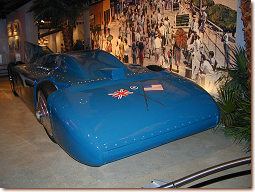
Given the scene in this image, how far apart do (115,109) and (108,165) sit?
668 millimetres

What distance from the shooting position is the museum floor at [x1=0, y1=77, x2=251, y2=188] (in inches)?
87.7

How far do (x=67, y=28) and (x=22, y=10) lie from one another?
3497mm

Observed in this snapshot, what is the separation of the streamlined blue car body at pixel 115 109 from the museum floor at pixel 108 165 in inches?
11.6

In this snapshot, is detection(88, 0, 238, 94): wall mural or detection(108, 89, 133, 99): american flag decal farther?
detection(88, 0, 238, 94): wall mural

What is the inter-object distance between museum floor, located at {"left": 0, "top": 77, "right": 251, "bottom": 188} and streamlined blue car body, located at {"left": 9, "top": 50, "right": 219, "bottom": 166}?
0.30 metres

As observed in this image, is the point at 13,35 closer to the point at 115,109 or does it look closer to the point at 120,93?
the point at 120,93

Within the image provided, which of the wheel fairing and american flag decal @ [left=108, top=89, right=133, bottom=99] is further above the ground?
american flag decal @ [left=108, top=89, right=133, bottom=99]

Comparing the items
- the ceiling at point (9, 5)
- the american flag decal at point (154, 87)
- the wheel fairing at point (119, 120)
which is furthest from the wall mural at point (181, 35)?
the ceiling at point (9, 5)

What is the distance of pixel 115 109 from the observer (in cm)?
232

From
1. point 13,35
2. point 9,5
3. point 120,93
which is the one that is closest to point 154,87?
point 120,93

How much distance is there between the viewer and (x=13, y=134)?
11.4ft

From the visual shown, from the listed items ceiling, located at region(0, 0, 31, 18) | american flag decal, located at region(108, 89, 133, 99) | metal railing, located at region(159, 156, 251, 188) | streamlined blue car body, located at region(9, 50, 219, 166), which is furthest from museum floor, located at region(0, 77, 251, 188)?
ceiling, located at region(0, 0, 31, 18)

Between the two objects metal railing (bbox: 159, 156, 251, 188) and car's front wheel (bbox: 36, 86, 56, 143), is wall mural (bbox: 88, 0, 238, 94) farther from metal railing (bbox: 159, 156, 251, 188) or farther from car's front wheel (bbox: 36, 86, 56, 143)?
metal railing (bbox: 159, 156, 251, 188)

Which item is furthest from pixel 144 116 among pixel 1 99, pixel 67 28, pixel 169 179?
pixel 67 28
